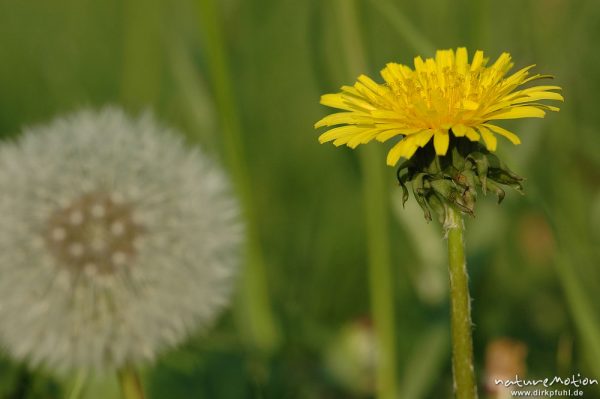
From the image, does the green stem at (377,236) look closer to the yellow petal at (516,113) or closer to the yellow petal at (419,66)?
the yellow petal at (419,66)

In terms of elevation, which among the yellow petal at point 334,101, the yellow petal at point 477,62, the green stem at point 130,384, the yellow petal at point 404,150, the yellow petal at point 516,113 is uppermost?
the yellow petal at point 477,62

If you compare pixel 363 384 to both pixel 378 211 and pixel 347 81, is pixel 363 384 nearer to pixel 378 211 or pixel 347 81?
pixel 378 211

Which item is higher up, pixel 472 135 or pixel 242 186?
pixel 242 186

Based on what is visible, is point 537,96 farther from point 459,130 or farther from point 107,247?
point 107,247

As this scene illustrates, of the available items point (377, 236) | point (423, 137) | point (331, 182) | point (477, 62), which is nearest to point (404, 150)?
point (423, 137)

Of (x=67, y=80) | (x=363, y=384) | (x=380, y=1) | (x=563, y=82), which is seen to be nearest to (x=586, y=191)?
(x=563, y=82)

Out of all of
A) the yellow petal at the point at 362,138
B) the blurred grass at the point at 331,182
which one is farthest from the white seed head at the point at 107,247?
the yellow petal at the point at 362,138

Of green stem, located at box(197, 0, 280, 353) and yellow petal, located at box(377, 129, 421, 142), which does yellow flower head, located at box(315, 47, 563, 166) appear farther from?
green stem, located at box(197, 0, 280, 353)
